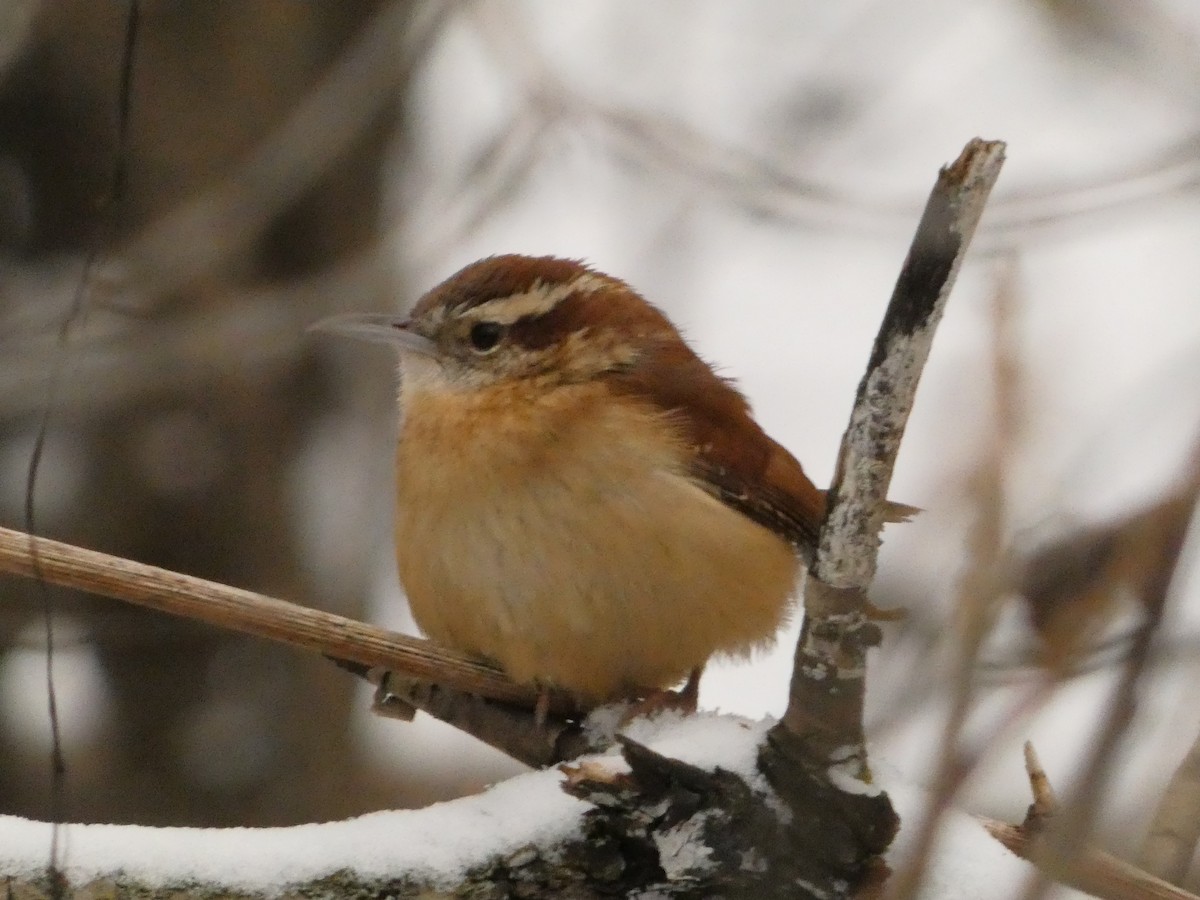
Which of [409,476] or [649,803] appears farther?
[409,476]

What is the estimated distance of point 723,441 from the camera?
368 centimetres

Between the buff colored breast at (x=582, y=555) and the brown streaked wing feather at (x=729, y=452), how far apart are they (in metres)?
0.09

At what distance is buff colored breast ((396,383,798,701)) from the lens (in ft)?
10.5

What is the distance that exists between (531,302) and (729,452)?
663mm

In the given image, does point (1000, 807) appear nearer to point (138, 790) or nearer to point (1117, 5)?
point (1117, 5)

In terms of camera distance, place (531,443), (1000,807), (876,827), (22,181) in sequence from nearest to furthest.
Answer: (876,827) < (531,443) < (1000,807) < (22,181)

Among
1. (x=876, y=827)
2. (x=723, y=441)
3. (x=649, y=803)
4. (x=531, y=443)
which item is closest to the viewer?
(x=876, y=827)

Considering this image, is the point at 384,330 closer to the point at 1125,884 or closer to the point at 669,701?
the point at 669,701

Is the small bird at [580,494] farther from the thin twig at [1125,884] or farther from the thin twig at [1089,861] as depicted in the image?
the thin twig at [1125,884]

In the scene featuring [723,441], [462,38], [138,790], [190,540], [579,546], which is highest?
[462,38]

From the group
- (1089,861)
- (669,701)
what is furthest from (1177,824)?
(669,701)

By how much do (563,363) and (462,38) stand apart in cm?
346

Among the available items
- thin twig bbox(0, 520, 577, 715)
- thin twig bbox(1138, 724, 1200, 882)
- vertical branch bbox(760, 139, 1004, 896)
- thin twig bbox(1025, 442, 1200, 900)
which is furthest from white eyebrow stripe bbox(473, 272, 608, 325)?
thin twig bbox(1025, 442, 1200, 900)

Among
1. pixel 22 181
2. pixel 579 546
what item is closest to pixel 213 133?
pixel 22 181
